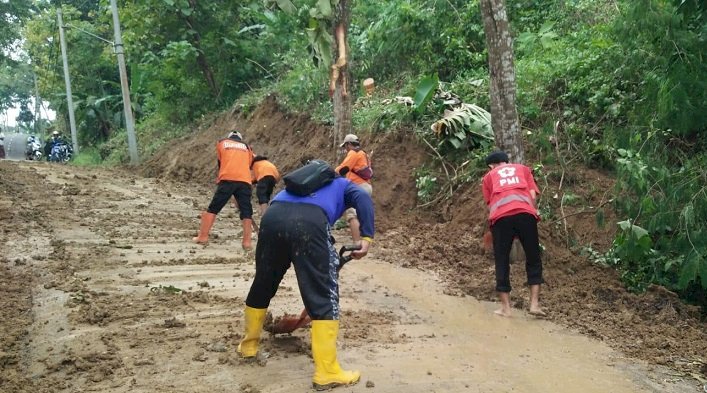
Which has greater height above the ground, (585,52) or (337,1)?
(337,1)

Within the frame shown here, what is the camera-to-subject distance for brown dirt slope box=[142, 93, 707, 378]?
241 inches

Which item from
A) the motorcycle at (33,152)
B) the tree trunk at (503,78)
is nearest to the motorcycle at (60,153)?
the motorcycle at (33,152)

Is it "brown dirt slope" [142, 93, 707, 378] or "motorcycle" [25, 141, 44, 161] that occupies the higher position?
"motorcycle" [25, 141, 44, 161]

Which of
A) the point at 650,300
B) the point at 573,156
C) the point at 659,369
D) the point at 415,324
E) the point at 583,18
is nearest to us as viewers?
the point at 659,369

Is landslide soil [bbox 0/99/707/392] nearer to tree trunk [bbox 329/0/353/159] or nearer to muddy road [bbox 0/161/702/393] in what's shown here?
muddy road [bbox 0/161/702/393]

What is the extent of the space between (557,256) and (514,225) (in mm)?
1531

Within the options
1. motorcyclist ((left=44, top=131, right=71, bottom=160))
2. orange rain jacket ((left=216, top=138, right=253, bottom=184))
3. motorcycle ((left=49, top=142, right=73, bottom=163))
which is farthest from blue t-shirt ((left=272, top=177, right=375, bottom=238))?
motorcyclist ((left=44, top=131, right=71, bottom=160))

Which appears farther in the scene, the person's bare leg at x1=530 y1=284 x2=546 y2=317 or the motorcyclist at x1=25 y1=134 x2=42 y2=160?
the motorcyclist at x1=25 y1=134 x2=42 y2=160

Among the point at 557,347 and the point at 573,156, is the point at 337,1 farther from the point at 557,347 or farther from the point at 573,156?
the point at 557,347

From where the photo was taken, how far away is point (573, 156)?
30.2ft

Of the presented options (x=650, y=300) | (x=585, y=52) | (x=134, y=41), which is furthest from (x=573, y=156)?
(x=134, y=41)

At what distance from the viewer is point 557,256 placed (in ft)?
25.9

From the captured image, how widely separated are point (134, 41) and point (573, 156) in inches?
731

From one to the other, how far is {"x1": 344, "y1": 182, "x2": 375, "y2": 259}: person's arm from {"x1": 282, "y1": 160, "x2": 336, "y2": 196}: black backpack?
0.23 metres
